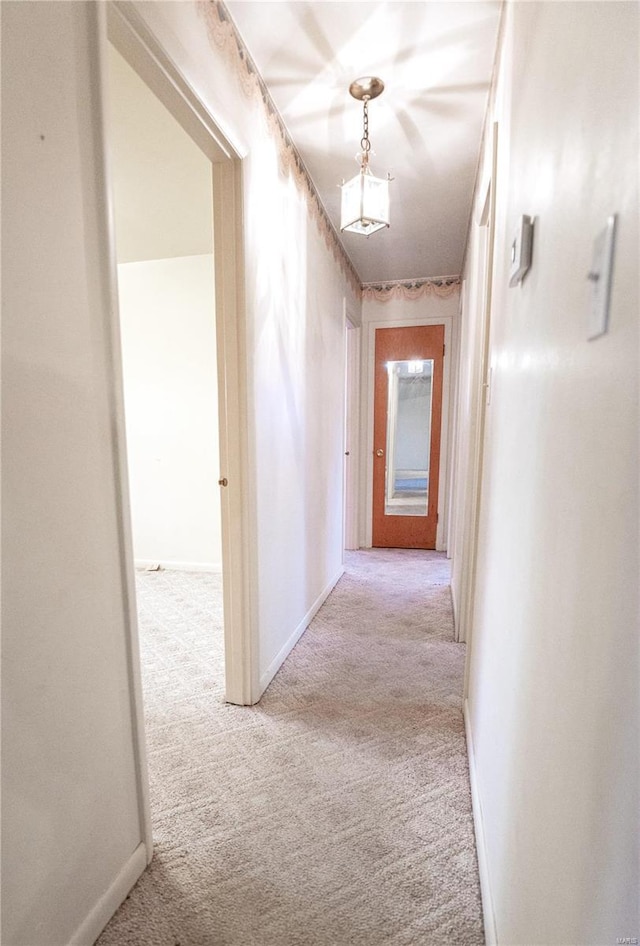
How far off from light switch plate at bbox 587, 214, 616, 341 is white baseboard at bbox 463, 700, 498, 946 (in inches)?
49.2

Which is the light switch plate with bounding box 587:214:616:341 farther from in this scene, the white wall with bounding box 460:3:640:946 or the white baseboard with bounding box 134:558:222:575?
the white baseboard with bounding box 134:558:222:575

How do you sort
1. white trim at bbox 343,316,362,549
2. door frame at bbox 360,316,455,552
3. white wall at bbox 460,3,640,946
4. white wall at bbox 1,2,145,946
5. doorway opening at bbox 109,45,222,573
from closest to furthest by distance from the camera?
white wall at bbox 460,3,640,946, white wall at bbox 1,2,145,946, doorway opening at bbox 109,45,222,573, door frame at bbox 360,316,455,552, white trim at bbox 343,316,362,549

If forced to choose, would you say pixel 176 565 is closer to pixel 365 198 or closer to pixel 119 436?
pixel 119 436

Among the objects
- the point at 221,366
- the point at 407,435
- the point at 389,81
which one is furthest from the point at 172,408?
the point at 389,81

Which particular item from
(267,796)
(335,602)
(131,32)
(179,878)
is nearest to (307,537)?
(335,602)

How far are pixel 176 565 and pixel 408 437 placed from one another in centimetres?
245

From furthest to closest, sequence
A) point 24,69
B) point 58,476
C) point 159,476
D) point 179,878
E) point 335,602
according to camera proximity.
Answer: point 159,476
point 335,602
point 179,878
point 58,476
point 24,69

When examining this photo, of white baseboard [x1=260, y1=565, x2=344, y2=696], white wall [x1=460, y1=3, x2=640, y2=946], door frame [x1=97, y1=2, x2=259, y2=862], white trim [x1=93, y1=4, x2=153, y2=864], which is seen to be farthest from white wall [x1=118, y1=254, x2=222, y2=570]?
white wall [x1=460, y1=3, x2=640, y2=946]

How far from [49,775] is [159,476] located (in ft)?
9.79

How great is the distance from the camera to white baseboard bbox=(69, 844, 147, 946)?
3.07 ft

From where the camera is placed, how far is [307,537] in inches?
100

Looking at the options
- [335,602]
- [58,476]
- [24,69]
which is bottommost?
[335,602]

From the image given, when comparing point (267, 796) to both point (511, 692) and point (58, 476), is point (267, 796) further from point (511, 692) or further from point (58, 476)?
point (58, 476)

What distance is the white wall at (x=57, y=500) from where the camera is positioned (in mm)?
745
